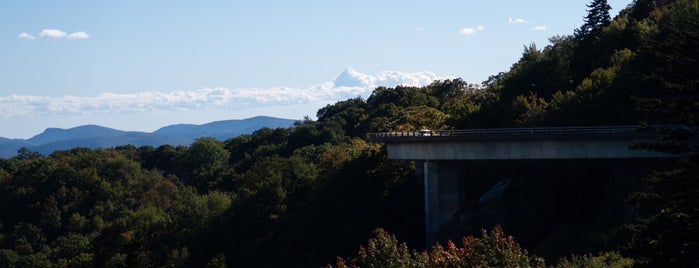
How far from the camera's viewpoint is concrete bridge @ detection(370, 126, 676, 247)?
41.1m

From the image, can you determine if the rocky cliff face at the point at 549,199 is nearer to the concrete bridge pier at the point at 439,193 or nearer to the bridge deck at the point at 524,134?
the concrete bridge pier at the point at 439,193

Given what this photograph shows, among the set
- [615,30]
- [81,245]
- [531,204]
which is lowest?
[81,245]

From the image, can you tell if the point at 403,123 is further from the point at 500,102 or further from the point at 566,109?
the point at 566,109

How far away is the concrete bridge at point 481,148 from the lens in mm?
41094

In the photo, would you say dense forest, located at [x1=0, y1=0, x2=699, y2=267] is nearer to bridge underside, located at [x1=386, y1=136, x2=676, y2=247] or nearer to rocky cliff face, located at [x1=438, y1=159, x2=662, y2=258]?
rocky cliff face, located at [x1=438, y1=159, x2=662, y2=258]

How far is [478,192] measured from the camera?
165 feet

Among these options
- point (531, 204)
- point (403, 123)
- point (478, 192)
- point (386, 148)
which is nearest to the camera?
point (531, 204)

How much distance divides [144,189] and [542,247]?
65.4 metres

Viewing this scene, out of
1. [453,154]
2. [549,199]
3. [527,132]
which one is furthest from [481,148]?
[549,199]

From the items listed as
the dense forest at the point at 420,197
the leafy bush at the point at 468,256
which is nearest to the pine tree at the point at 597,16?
the dense forest at the point at 420,197

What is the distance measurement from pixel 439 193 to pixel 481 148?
331cm

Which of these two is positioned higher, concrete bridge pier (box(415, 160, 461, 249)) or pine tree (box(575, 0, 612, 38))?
pine tree (box(575, 0, 612, 38))

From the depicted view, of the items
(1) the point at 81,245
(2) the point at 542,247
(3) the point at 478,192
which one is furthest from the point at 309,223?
(1) the point at 81,245

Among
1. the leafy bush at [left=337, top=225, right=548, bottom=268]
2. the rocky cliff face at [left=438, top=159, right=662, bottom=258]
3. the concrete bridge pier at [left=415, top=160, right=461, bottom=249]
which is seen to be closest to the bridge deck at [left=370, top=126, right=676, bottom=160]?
the concrete bridge pier at [left=415, top=160, right=461, bottom=249]
